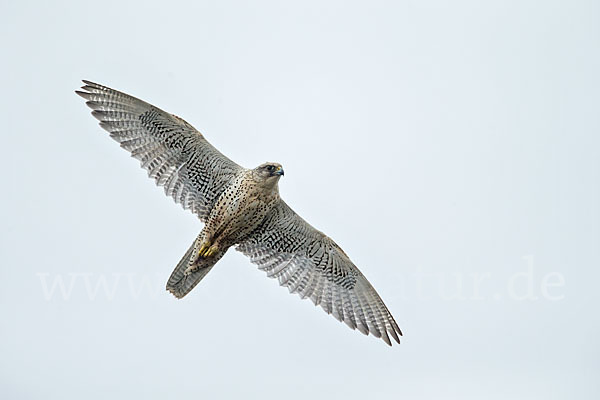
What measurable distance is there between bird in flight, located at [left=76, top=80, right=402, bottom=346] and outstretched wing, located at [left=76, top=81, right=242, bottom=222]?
0.02 m

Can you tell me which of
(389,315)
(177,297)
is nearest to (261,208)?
(177,297)

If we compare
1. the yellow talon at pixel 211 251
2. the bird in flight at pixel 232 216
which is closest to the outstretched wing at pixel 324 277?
the bird in flight at pixel 232 216

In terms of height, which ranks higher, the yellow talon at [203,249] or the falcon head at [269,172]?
the falcon head at [269,172]

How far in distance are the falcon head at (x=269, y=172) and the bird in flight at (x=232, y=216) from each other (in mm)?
18

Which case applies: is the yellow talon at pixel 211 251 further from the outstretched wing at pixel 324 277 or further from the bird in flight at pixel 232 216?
the outstretched wing at pixel 324 277

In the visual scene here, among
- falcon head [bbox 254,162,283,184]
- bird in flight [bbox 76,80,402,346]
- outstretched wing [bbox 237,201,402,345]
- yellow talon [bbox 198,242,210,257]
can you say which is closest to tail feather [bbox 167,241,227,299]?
bird in flight [bbox 76,80,402,346]

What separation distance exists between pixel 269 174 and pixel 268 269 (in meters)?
2.55

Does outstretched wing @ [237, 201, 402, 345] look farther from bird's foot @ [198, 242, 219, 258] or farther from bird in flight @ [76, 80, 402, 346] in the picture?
bird's foot @ [198, 242, 219, 258]

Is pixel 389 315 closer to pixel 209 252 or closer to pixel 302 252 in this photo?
pixel 302 252

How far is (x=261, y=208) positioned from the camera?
685 inches

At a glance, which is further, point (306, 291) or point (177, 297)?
point (306, 291)

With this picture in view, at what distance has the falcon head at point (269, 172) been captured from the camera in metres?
16.9

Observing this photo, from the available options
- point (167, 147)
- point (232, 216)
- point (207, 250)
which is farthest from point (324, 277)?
point (167, 147)

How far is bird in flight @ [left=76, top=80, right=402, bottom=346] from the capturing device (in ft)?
56.7
